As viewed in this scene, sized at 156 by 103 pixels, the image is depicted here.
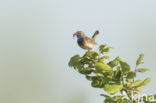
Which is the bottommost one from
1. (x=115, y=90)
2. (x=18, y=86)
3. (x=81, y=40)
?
(x=115, y=90)

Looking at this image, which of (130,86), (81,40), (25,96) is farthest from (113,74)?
(25,96)

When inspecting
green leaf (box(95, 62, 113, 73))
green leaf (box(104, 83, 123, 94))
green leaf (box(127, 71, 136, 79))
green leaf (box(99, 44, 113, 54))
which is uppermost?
green leaf (box(99, 44, 113, 54))

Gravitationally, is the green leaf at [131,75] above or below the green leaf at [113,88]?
above

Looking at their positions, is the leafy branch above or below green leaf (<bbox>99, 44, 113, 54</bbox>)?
below

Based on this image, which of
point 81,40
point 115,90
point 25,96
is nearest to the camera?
point 115,90

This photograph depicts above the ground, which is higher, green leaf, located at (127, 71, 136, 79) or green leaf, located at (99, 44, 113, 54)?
green leaf, located at (99, 44, 113, 54)

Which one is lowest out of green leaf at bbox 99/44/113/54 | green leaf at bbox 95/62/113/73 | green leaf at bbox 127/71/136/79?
green leaf at bbox 127/71/136/79

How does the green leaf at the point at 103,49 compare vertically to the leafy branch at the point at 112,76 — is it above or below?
above

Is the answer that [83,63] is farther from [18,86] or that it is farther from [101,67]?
[18,86]

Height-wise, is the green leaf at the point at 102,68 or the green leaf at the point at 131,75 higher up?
the green leaf at the point at 102,68

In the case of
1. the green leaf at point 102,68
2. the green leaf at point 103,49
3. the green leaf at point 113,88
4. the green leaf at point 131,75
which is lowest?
the green leaf at point 113,88

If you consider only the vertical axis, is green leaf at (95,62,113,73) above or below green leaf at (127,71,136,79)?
above
